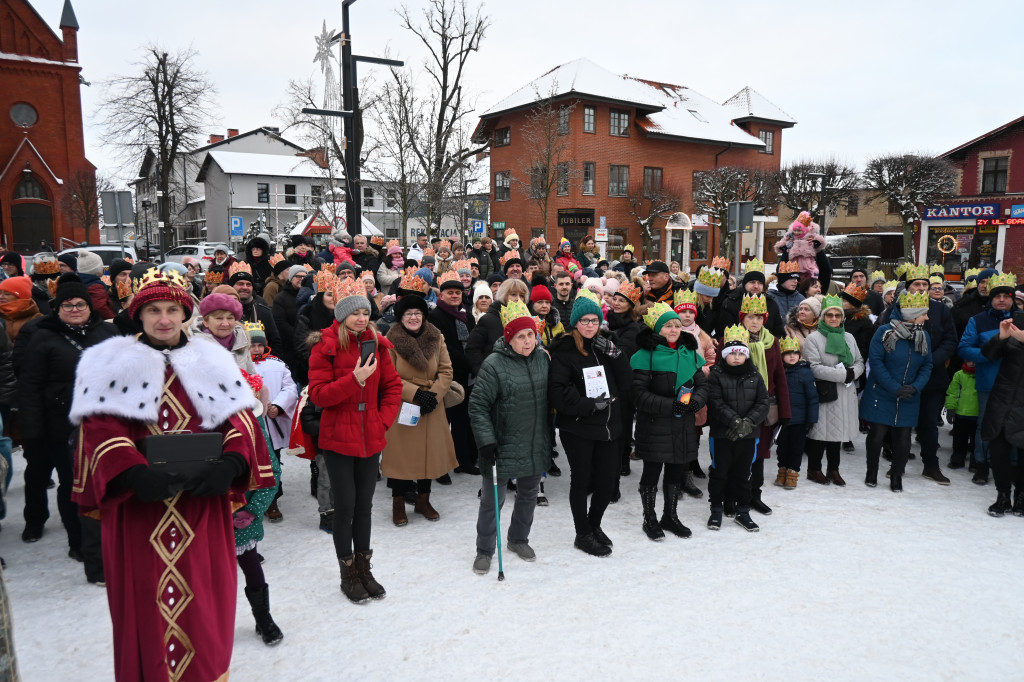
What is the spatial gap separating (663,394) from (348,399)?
8.59 ft

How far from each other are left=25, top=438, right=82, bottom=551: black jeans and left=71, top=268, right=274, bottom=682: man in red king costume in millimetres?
2946

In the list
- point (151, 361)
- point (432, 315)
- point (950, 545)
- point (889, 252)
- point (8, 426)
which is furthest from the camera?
point (889, 252)

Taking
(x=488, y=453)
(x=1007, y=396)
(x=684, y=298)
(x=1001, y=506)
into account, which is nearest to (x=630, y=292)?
(x=684, y=298)

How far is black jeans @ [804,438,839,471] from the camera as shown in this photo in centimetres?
698

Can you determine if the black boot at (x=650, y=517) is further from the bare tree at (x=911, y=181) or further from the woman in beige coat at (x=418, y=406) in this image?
the bare tree at (x=911, y=181)

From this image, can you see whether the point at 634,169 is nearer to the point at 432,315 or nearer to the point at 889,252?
the point at 889,252

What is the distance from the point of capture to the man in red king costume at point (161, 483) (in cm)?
250

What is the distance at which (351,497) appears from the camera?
4.38 meters

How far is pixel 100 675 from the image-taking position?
3.63 meters

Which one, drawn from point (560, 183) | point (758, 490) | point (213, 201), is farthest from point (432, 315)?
point (213, 201)

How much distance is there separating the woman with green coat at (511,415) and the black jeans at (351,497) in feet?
2.79

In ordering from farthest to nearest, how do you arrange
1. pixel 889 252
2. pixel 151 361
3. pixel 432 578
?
pixel 889 252 < pixel 432 578 < pixel 151 361

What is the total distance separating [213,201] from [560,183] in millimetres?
39364

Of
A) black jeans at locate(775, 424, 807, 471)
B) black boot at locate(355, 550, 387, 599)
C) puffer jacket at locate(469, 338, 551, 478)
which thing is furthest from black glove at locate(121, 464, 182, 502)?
black jeans at locate(775, 424, 807, 471)
